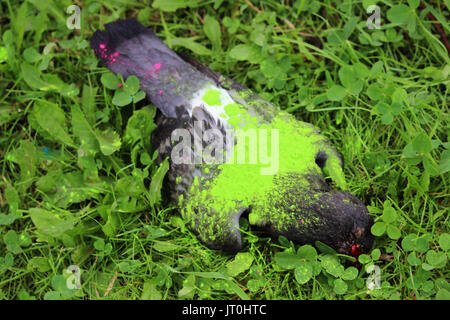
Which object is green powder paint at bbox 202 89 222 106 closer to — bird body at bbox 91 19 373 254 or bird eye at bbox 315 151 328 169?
bird body at bbox 91 19 373 254

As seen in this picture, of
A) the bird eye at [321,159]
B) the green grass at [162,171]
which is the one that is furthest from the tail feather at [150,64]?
the bird eye at [321,159]

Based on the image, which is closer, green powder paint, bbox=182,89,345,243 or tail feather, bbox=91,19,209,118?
green powder paint, bbox=182,89,345,243

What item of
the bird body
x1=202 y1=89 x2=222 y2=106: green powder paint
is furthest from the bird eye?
x1=202 y1=89 x2=222 y2=106: green powder paint

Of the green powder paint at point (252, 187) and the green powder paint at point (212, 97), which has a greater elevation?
the green powder paint at point (212, 97)

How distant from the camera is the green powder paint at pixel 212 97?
2750mm

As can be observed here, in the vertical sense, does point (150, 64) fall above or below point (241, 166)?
above

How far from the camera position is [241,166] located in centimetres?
259

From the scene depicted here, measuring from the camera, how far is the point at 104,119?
3.23 m

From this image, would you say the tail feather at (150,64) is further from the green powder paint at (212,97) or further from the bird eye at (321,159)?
the bird eye at (321,159)

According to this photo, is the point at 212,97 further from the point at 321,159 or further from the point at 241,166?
the point at 321,159

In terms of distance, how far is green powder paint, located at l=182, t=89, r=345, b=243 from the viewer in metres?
2.55

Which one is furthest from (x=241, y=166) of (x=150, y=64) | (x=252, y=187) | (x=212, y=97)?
(x=150, y=64)

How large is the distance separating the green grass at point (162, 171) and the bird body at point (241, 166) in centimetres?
18

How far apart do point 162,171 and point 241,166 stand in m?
0.54
